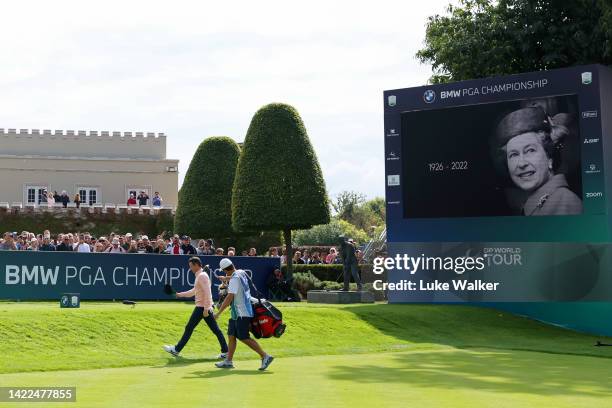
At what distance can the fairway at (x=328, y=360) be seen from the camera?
13.5 meters

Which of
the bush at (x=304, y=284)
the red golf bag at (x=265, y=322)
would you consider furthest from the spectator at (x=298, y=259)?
the red golf bag at (x=265, y=322)

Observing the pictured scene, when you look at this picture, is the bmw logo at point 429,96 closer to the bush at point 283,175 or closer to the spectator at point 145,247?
the bush at point 283,175

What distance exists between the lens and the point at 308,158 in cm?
3809

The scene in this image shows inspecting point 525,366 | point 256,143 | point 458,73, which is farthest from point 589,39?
point 525,366

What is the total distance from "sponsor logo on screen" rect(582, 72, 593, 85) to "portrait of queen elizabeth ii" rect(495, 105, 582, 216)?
1343 millimetres

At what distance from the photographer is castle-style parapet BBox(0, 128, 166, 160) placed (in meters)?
71.9

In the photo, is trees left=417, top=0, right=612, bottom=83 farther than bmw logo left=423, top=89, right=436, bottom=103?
Yes

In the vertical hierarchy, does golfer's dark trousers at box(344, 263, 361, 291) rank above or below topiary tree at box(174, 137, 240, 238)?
below

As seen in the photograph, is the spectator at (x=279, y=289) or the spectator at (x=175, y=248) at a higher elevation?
the spectator at (x=175, y=248)

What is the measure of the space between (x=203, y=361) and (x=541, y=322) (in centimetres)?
1359

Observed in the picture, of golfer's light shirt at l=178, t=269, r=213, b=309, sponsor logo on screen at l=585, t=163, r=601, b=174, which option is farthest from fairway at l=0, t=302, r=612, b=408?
sponsor logo on screen at l=585, t=163, r=601, b=174

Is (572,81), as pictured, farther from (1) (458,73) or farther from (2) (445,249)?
(1) (458,73)

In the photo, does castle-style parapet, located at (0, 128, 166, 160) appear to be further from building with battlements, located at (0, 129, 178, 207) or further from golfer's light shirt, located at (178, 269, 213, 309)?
golfer's light shirt, located at (178, 269, 213, 309)

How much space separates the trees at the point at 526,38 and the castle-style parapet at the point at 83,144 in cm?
3998
